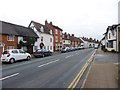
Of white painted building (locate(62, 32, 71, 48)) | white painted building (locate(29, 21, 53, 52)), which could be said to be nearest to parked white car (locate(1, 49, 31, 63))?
white painted building (locate(29, 21, 53, 52))

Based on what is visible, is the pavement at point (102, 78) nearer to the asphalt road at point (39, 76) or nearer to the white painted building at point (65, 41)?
the asphalt road at point (39, 76)

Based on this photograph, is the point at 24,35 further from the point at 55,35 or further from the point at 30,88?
the point at 30,88

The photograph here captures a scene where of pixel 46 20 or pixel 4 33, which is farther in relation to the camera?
pixel 46 20

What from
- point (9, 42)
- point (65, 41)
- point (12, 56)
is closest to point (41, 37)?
point (9, 42)

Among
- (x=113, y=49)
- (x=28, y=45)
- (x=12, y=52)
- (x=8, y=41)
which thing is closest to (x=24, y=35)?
(x=28, y=45)

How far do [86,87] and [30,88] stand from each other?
2.59 metres

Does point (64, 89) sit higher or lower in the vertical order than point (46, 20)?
lower

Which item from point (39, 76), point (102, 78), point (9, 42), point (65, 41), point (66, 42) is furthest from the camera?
point (66, 42)

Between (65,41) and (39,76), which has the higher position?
(65,41)

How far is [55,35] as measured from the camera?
58.8m

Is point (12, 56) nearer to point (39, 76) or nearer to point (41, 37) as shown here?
point (39, 76)

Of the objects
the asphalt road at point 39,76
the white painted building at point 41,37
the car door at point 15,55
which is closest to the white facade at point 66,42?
the white painted building at point 41,37

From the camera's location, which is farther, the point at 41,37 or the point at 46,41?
the point at 46,41

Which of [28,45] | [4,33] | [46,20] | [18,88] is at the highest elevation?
[46,20]
